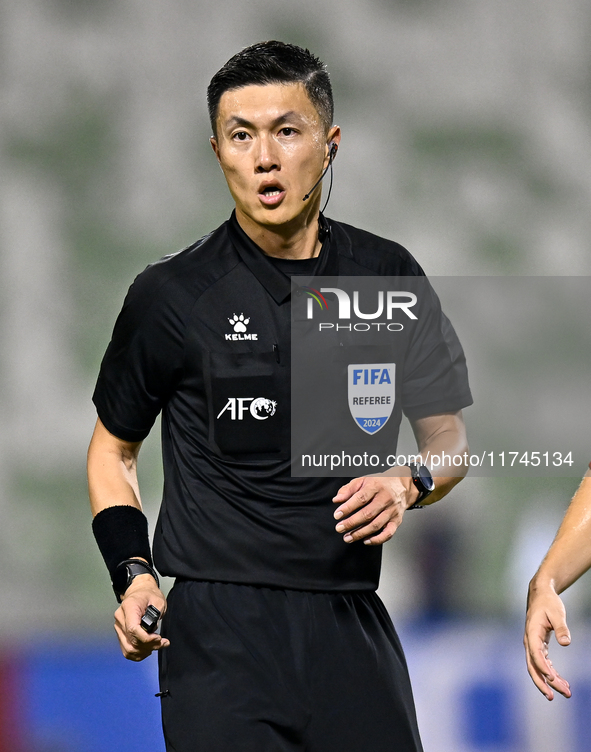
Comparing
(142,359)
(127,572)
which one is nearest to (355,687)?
(127,572)

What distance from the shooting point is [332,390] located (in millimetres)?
1939

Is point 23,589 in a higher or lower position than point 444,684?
higher

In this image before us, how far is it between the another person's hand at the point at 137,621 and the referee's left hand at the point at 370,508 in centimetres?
34

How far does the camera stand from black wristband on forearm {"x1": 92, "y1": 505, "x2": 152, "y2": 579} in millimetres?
1859

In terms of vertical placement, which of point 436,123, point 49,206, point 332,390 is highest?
point 436,123

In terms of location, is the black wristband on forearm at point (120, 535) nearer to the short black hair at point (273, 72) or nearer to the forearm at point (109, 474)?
the forearm at point (109, 474)

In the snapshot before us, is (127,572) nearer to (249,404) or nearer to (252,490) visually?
(252,490)

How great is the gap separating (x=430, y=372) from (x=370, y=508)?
420 mm

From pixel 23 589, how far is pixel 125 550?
2628mm

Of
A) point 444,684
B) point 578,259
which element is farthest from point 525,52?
point 444,684

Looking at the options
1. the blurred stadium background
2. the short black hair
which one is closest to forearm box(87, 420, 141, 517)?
the short black hair

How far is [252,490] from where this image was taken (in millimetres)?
1822

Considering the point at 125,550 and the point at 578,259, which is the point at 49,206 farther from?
the point at 125,550

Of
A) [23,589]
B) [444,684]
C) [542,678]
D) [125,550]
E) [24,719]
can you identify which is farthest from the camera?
[23,589]
